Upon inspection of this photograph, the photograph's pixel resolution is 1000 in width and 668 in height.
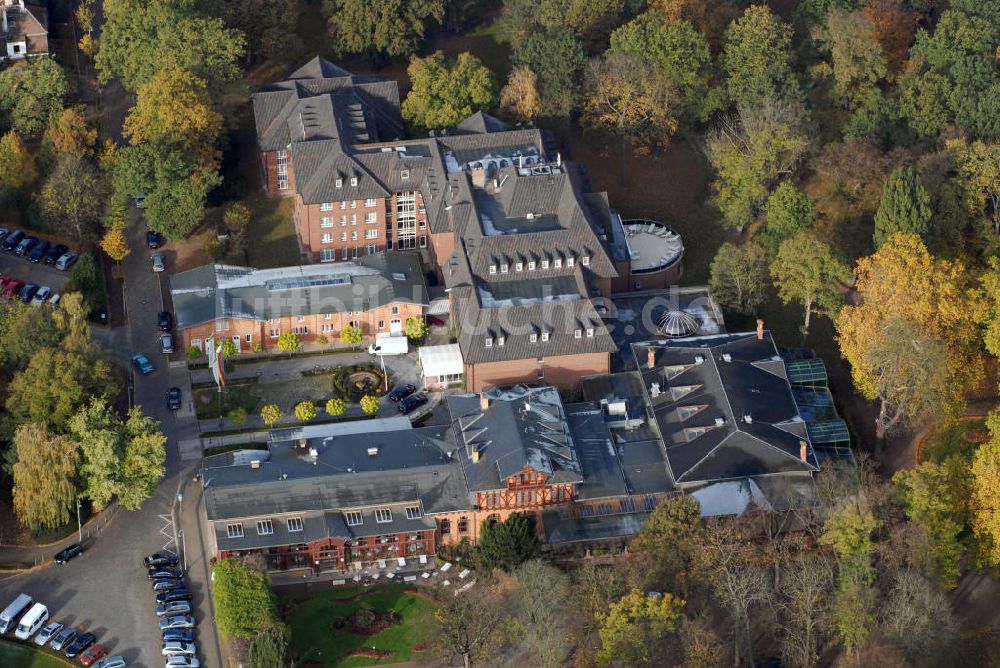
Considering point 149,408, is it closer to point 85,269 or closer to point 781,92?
point 85,269

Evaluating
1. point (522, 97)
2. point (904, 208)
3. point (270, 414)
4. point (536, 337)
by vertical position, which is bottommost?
point (270, 414)

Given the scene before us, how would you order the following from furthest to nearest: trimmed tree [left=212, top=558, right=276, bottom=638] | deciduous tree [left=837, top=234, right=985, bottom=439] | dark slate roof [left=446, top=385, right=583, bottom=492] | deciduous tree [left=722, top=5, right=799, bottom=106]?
deciduous tree [left=722, top=5, right=799, bottom=106]
deciduous tree [left=837, top=234, right=985, bottom=439]
dark slate roof [left=446, top=385, right=583, bottom=492]
trimmed tree [left=212, top=558, right=276, bottom=638]

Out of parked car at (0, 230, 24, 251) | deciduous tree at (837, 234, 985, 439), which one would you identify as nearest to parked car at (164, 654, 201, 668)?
parked car at (0, 230, 24, 251)

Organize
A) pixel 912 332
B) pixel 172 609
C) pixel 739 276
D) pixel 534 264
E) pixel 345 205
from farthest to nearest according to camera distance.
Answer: pixel 345 205, pixel 739 276, pixel 534 264, pixel 912 332, pixel 172 609

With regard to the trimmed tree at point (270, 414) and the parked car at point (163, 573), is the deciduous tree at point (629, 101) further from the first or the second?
the parked car at point (163, 573)

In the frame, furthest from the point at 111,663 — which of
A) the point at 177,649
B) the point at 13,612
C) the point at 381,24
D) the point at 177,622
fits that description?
the point at 381,24

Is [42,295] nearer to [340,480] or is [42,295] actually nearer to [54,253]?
[54,253]

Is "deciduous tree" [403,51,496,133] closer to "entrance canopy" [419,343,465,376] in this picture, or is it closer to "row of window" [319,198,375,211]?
"row of window" [319,198,375,211]
